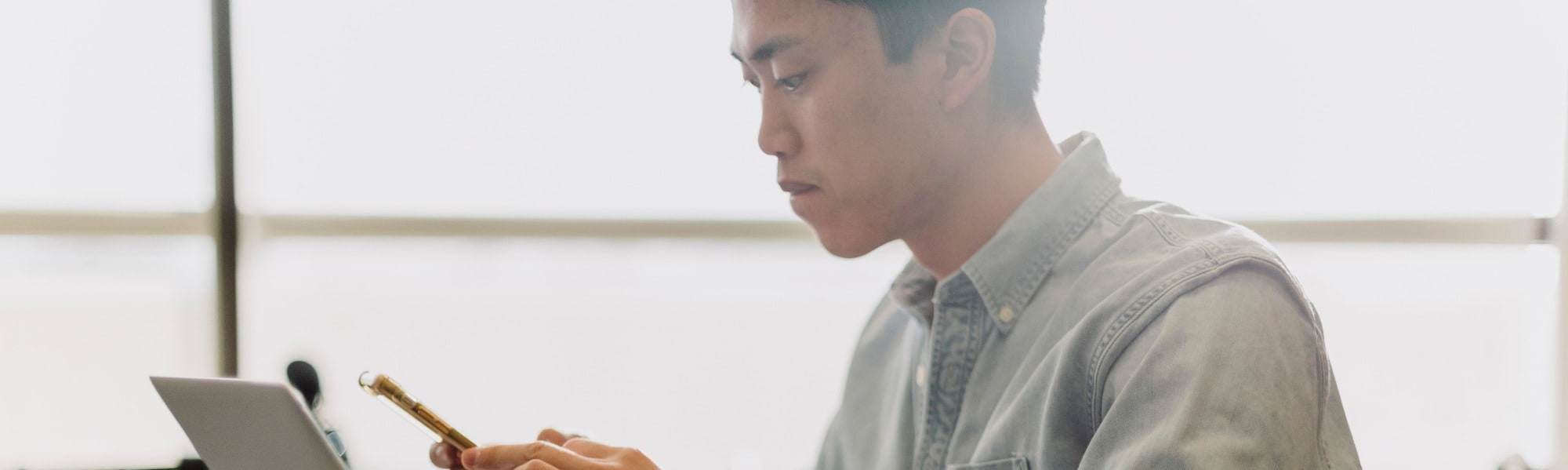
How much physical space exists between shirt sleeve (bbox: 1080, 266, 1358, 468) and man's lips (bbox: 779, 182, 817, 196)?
1.11 ft

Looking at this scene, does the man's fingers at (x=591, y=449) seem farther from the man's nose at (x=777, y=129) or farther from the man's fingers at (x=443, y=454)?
the man's nose at (x=777, y=129)

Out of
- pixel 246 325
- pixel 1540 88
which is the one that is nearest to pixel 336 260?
pixel 246 325

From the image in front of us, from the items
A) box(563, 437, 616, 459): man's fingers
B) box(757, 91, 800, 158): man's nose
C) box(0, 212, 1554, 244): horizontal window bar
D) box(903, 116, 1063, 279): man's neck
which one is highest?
box(757, 91, 800, 158): man's nose

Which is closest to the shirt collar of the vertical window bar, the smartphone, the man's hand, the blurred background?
Result: the man's hand

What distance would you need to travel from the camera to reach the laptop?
28.6 inches

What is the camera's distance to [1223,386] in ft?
2.40

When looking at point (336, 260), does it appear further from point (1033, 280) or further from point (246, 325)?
point (1033, 280)

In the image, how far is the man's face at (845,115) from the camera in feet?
3.22

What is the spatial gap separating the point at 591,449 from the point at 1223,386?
460 millimetres

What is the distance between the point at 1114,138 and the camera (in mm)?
2076

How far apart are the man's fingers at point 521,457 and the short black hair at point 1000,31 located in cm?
44

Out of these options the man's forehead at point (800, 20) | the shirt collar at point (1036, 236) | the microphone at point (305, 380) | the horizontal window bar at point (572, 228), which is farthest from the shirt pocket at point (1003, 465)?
the horizontal window bar at point (572, 228)

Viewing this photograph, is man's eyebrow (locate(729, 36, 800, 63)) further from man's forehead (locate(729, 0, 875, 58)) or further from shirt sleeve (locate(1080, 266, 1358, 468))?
shirt sleeve (locate(1080, 266, 1358, 468))

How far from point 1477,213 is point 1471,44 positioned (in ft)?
1.09
